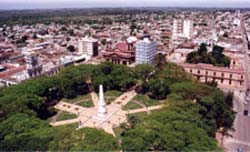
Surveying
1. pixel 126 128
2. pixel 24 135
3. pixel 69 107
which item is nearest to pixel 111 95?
pixel 69 107

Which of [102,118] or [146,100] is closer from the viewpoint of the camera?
[102,118]

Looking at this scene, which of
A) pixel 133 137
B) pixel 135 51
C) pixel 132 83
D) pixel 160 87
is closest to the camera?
pixel 133 137

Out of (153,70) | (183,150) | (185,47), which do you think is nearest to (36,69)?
(153,70)

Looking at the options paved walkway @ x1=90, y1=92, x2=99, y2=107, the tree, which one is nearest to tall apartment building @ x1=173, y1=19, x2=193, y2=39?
paved walkway @ x1=90, y1=92, x2=99, y2=107

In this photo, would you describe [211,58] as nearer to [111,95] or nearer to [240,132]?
[111,95]

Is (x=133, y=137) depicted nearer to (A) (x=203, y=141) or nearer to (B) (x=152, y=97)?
(A) (x=203, y=141)

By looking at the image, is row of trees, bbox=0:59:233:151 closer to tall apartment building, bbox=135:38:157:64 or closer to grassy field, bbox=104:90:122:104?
grassy field, bbox=104:90:122:104
